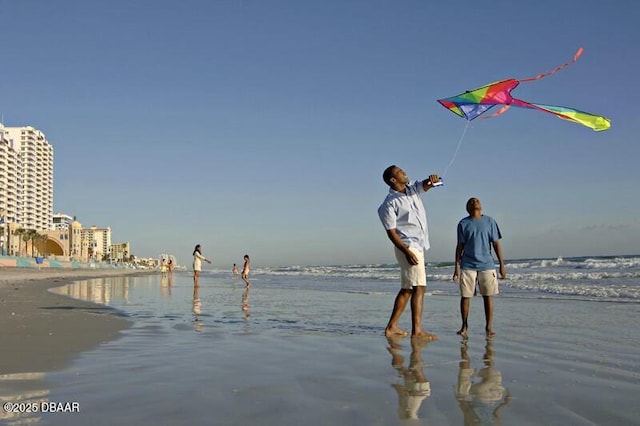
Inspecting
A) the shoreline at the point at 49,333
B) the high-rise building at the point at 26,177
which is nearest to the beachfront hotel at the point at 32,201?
the high-rise building at the point at 26,177

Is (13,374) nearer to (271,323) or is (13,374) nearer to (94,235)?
(271,323)

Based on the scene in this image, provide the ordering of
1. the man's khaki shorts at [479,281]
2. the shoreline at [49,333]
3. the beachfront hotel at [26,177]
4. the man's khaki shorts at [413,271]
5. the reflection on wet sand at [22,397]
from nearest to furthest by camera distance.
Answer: the reflection on wet sand at [22,397] < the shoreline at [49,333] < the man's khaki shorts at [413,271] < the man's khaki shorts at [479,281] < the beachfront hotel at [26,177]

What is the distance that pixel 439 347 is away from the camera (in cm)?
496

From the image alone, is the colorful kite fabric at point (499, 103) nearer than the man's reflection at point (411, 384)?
No

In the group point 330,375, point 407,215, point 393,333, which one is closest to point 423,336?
point 393,333

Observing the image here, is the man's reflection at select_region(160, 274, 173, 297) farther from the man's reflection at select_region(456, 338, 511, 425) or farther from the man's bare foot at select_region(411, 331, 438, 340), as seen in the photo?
the man's reflection at select_region(456, 338, 511, 425)

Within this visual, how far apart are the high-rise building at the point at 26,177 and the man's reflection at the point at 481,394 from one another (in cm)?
14907

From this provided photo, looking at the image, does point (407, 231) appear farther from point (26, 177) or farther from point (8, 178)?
point (26, 177)

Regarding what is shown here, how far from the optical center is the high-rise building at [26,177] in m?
142

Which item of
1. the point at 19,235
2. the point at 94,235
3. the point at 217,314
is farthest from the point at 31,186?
the point at 217,314

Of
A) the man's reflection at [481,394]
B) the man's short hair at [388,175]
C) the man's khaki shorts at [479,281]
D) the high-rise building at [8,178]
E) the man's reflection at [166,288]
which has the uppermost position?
the high-rise building at [8,178]

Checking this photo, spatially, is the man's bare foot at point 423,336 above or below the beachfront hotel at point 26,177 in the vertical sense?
below

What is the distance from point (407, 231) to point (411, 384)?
8.68 feet

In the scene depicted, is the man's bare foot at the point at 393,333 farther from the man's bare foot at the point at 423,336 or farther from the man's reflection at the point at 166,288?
the man's reflection at the point at 166,288
